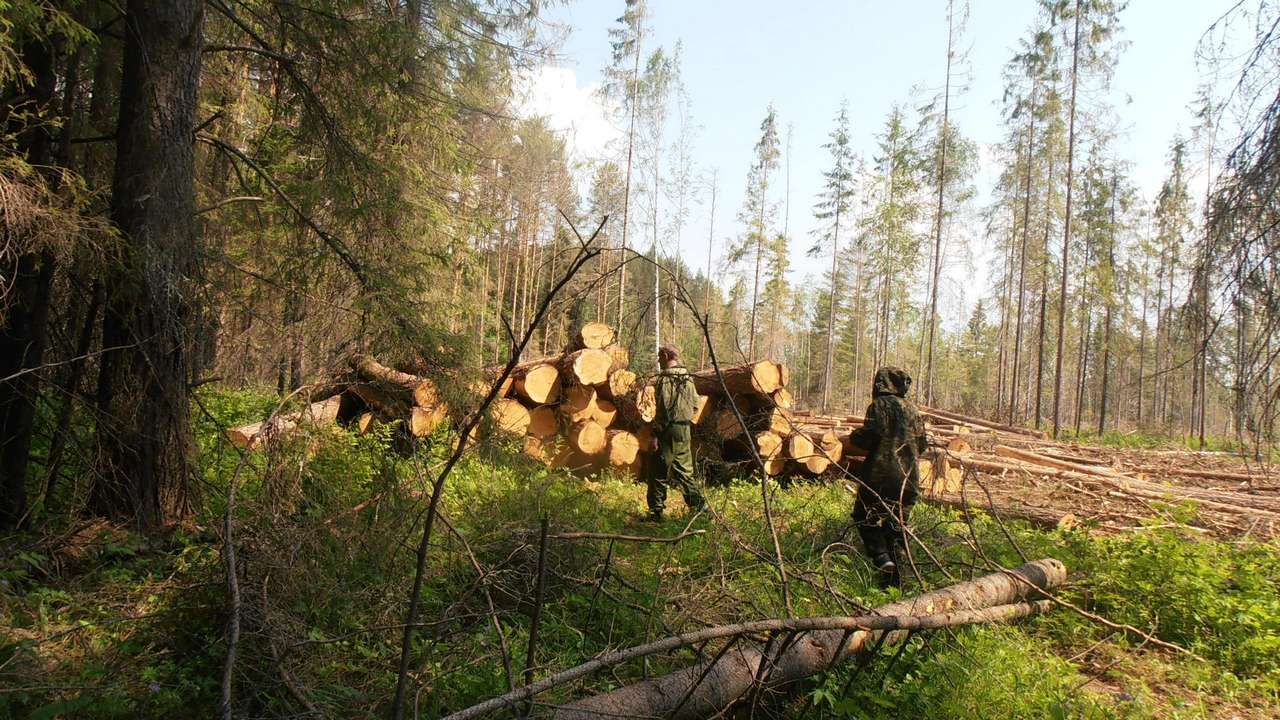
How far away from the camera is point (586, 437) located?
26.7 feet

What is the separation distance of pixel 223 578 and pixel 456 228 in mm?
6716

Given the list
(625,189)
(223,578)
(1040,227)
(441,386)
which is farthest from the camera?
(1040,227)

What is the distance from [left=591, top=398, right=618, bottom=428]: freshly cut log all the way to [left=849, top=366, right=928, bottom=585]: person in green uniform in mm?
3847

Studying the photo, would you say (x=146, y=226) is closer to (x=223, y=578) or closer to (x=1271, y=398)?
(x=223, y=578)

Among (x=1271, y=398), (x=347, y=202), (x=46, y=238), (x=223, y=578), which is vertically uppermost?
(x=347, y=202)

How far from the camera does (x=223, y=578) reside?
10.2 feet

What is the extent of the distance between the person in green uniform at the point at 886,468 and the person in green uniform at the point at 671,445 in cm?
200

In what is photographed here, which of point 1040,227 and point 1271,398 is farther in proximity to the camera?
point 1040,227

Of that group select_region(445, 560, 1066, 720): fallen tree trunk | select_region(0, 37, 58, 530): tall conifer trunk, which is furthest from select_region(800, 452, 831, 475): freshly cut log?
select_region(0, 37, 58, 530): tall conifer trunk

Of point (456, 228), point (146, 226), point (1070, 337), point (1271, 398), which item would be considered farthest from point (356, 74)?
point (1070, 337)

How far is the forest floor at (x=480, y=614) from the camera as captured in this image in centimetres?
283

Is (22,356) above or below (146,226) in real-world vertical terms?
below

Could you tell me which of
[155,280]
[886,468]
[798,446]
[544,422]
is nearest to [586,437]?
[544,422]

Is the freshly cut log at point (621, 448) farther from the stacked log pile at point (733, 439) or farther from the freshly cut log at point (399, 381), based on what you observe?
the freshly cut log at point (399, 381)
